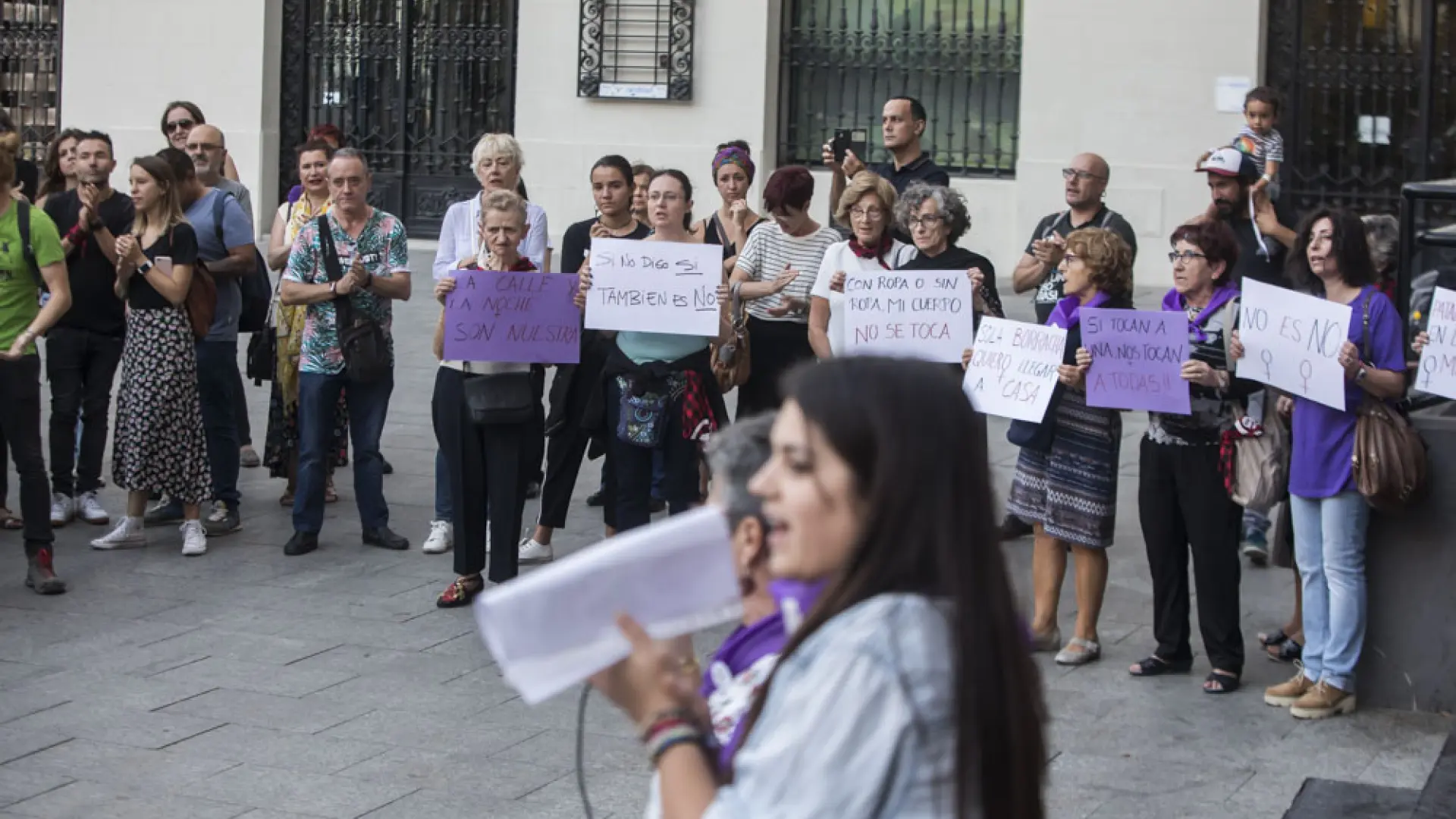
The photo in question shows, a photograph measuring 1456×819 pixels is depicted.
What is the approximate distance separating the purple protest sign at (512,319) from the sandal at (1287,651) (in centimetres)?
297

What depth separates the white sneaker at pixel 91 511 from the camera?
9.14 m

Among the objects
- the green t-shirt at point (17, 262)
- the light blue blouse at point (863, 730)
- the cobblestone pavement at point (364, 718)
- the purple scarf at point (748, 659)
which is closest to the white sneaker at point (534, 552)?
the cobblestone pavement at point (364, 718)

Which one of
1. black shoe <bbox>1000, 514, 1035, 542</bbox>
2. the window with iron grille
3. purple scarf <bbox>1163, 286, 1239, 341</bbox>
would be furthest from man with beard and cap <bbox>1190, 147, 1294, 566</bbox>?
the window with iron grille

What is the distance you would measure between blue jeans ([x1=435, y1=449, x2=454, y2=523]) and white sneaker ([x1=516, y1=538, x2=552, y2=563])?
15.3 inches

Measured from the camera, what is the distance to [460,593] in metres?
7.85

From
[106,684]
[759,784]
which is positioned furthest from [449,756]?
[759,784]

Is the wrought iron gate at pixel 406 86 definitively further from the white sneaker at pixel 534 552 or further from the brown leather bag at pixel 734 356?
the brown leather bag at pixel 734 356

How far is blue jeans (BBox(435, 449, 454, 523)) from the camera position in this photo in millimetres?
8781

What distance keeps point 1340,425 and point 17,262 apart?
17.2 ft

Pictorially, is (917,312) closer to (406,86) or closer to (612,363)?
(612,363)

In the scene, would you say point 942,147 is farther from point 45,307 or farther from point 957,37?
point 45,307

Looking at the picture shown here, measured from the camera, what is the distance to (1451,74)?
17.2 metres

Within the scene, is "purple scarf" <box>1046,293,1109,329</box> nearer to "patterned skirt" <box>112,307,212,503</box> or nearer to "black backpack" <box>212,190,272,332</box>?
"patterned skirt" <box>112,307,212,503</box>

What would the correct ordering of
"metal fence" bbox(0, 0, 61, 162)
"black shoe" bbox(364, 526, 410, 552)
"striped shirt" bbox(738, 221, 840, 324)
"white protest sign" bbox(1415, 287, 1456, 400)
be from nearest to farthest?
"white protest sign" bbox(1415, 287, 1456, 400) → "striped shirt" bbox(738, 221, 840, 324) → "black shoe" bbox(364, 526, 410, 552) → "metal fence" bbox(0, 0, 61, 162)
